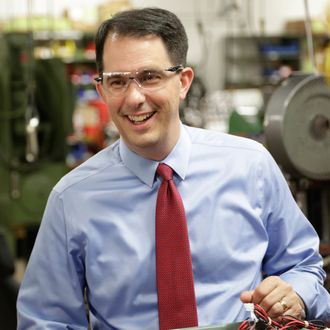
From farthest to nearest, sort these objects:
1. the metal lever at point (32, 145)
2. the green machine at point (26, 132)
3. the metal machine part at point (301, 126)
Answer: the green machine at point (26, 132) < the metal lever at point (32, 145) < the metal machine part at point (301, 126)

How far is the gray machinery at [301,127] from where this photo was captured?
8.47ft

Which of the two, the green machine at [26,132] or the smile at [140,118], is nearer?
the smile at [140,118]

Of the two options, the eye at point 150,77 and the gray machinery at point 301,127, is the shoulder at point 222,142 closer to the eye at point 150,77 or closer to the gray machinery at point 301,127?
the eye at point 150,77

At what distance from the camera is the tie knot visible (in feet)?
5.98

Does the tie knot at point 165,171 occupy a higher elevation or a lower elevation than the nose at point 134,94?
lower

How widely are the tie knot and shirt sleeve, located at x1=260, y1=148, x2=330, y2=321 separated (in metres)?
0.24

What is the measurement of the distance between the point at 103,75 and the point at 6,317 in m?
1.88

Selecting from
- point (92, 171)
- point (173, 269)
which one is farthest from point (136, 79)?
point (173, 269)

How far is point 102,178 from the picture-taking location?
1846 millimetres

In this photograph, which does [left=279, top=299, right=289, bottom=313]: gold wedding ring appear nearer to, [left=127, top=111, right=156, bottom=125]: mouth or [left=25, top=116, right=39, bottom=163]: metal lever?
[left=127, top=111, right=156, bottom=125]: mouth

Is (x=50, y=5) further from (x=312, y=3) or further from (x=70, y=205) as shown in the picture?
(x=70, y=205)

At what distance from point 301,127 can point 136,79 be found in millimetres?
1075

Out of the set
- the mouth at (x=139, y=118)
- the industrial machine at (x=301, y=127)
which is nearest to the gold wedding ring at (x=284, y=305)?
the mouth at (x=139, y=118)

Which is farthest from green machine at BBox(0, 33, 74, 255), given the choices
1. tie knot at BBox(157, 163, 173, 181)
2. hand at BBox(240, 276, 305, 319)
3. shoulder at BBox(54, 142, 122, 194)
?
hand at BBox(240, 276, 305, 319)
